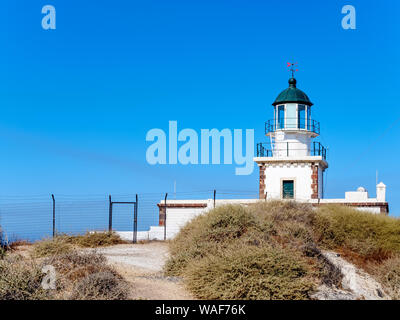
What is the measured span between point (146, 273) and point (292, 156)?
15334mm

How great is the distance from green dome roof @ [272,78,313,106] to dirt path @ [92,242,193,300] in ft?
37.5

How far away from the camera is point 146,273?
13477 millimetres

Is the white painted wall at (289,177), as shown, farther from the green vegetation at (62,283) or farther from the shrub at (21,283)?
the shrub at (21,283)

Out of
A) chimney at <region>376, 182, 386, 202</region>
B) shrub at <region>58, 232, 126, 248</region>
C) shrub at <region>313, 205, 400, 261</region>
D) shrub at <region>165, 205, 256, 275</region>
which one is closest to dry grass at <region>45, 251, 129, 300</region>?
shrub at <region>165, 205, 256, 275</region>

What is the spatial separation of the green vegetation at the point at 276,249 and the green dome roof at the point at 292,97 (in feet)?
29.0

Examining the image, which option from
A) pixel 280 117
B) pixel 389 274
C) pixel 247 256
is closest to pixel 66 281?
pixel 247 256

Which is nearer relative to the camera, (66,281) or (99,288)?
(99,288)

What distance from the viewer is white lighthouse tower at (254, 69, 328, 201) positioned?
26734mm

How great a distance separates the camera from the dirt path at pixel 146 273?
416 inches

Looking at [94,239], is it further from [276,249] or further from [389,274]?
[389,274]

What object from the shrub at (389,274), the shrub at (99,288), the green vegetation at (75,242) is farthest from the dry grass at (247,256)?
the green vegetation at (75,242)

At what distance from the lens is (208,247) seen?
13.6m
